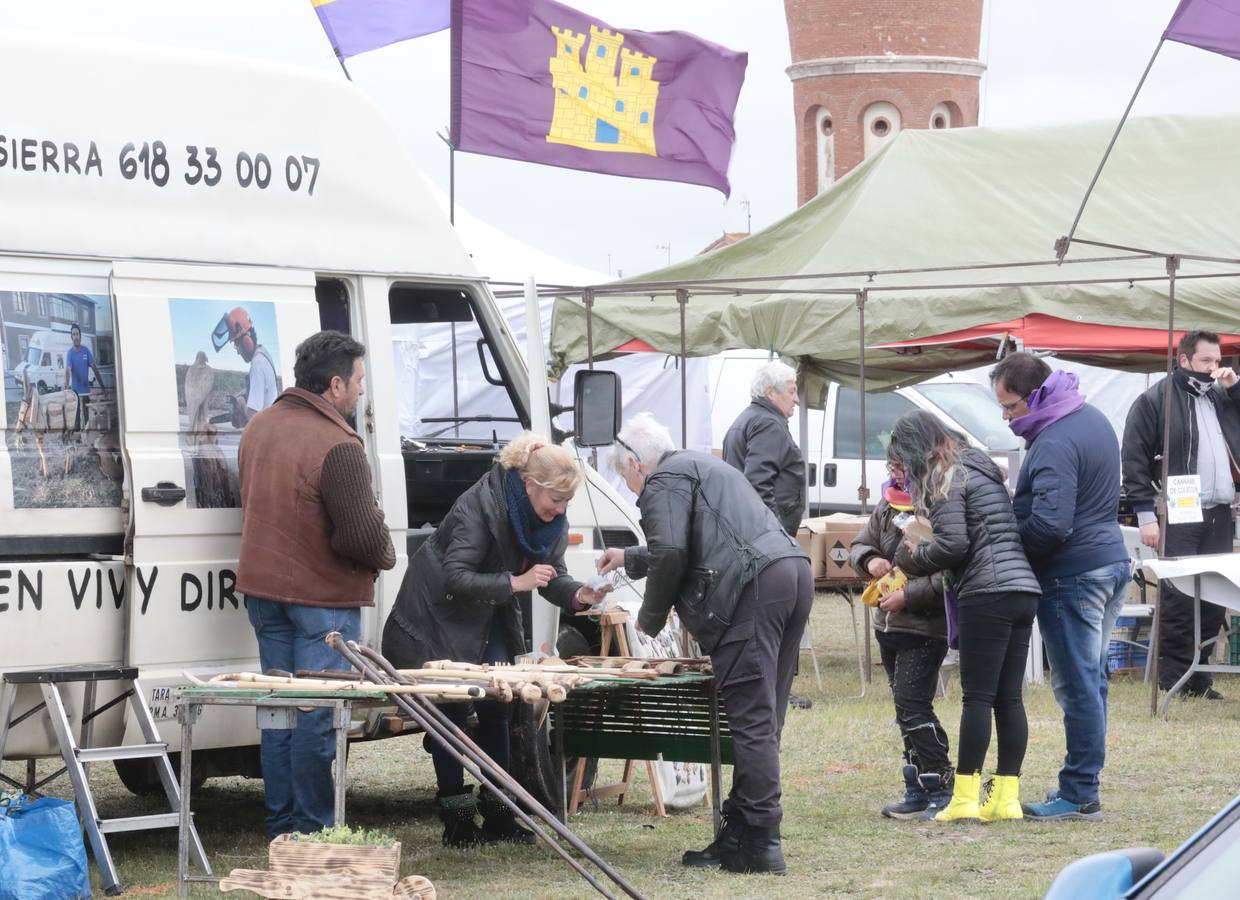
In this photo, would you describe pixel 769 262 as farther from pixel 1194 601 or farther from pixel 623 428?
pixel 623 428

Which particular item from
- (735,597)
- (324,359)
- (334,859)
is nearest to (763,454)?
(735,597)

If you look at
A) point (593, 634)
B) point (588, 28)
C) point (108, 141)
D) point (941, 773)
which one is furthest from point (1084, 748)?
point (588, 28)

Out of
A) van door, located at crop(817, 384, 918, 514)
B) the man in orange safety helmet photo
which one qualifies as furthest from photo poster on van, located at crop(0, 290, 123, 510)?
van door, located at crop(817, 384, 918, 514)

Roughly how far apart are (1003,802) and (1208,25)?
438cm

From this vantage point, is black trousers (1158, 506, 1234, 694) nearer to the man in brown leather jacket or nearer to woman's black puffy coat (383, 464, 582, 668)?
woman's black puffy coat (383, 464, 582, 668)

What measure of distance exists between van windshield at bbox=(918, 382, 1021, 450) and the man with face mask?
19.0ft

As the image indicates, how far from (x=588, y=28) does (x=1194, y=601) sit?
4873 millimetres

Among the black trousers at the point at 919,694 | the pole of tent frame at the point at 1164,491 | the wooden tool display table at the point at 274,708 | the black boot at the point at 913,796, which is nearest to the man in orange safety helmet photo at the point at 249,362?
the wooden tool display table at the point at 274,708

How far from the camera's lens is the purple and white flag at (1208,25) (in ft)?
30.5

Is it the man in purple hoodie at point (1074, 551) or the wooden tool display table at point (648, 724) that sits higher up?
the man in purple hoodie at point (1074, 551)

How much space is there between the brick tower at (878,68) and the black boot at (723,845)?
3329 centimetres

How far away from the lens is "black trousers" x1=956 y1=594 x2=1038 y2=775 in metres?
7.07

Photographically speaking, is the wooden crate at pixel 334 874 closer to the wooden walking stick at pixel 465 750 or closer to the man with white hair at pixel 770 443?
the wooden walking stick at pixel 465 750

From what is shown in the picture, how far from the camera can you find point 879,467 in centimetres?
1686
